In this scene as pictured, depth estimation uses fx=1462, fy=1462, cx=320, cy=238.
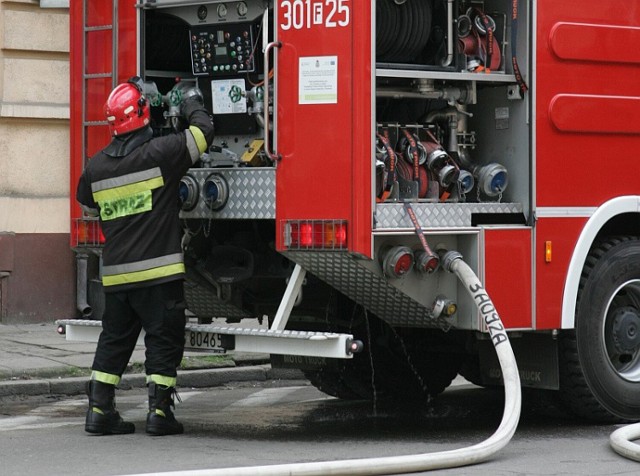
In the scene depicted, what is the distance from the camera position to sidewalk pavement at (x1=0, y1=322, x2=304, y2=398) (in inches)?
397

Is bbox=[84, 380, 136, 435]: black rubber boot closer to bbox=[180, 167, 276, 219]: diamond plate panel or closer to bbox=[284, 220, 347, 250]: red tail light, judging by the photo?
bbox=[180, 167, 276, 219]: diamond plate panel

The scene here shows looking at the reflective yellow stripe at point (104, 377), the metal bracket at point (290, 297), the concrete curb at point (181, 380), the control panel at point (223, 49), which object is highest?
the control panel at point (223, 49)

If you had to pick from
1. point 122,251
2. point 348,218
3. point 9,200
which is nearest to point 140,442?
point 122,251

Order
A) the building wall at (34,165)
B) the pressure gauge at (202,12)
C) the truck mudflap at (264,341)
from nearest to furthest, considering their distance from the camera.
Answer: the truck mudflap at (264,341), the pressure gauge at (202,12), the building wall at (34,165)

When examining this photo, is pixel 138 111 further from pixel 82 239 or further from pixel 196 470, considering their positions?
pixel 196 470

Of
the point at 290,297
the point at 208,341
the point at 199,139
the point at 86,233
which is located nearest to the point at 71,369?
the point at 86,233

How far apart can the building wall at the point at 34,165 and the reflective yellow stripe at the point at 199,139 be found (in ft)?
19.5

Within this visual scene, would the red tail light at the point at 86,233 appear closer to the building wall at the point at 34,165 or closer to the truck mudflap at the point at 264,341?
the truck mudflap at the point at 264,341

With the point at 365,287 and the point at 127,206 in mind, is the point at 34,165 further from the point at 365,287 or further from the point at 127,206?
the point at 365,287

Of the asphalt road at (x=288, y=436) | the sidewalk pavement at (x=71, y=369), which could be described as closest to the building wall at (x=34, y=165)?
the sidewalk pavement at (x=71, y=369)

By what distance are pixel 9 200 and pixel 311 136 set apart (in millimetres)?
6721

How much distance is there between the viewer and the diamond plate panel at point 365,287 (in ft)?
23.8

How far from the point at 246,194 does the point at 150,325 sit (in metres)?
0.87

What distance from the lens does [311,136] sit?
7.26m
